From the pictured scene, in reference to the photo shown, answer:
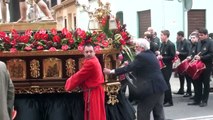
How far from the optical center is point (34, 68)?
27.7ft

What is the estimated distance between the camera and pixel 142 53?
8.16 meters

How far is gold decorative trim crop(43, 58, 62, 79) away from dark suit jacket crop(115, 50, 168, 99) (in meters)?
1.00

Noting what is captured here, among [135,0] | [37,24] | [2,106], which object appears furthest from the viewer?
[135,0]

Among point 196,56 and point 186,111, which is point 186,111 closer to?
point 186,111

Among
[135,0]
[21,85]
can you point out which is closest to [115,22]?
[21,85]

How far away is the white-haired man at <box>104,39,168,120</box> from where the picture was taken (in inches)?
318

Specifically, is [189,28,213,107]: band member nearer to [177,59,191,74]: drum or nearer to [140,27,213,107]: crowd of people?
[140,27,213,107]: crowd of people

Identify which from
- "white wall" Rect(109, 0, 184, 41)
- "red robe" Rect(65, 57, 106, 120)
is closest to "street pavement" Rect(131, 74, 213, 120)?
"red robe" Rect(65, 57, 106, 120)

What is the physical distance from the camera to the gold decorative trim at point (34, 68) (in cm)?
845

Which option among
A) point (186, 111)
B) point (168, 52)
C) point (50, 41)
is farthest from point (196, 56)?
point (50, 41)

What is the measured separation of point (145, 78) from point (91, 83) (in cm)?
91

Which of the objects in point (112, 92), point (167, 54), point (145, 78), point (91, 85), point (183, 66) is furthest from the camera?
point (183, 66)

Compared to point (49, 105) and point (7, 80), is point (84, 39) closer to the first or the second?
point (49, 105)

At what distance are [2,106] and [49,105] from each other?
2219 millimetres
